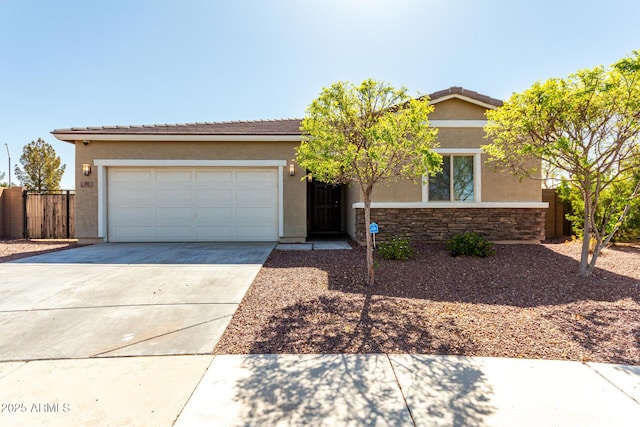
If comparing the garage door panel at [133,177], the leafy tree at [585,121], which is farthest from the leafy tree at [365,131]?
the garage door panel at [133,177]

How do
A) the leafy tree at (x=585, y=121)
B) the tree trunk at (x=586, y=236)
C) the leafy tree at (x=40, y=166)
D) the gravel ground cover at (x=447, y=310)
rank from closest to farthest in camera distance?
the gravel ground cover at (x=447, y=310), the leafy tree at (x=585, y=121), the tree trunk at (x=586, y=236), the leafy tree at (x=40, y=166)

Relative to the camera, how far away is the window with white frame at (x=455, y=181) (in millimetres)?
8562

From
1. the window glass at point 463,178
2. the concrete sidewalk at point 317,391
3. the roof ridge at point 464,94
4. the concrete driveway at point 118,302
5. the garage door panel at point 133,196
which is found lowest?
the concrete sidewalk at point 317,391

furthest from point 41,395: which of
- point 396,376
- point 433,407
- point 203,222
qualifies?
point 203,222

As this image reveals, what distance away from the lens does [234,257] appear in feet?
24.6

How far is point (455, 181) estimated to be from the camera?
8594 mm

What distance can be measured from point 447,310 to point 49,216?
13262 millimetres

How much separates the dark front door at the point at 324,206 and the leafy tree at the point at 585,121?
739 cm

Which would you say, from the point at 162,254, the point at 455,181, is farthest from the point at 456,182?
the point at 162,254

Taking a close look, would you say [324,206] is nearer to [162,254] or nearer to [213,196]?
[213,196]

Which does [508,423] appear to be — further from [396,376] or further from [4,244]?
[4,244]

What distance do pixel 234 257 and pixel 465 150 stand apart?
659cm

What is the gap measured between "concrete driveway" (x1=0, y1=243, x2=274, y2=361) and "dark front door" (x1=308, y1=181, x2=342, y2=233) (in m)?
5.13

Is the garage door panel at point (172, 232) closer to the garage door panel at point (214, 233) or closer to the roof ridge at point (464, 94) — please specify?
the garage door panel at point (214, 233)
